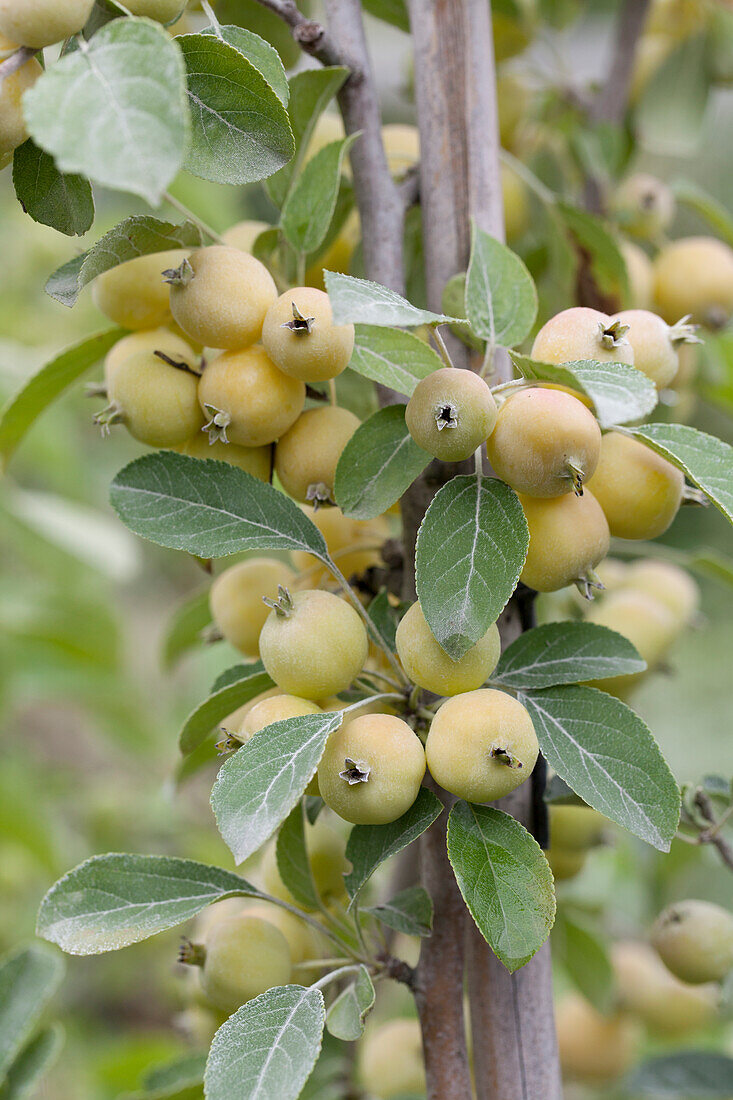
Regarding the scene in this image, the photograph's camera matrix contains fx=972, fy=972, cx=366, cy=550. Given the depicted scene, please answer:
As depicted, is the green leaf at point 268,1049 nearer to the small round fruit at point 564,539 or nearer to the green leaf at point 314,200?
the small round fruit at point 564,539

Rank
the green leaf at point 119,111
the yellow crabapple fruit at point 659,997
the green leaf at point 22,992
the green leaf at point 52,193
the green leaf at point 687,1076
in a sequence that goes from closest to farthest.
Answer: the green leaf at point 119,111
the green leaf at point 52,193
the green leaf at point 22,992
the green leaf at point 687,1076
the yellow crabapple fruit at point 659,997

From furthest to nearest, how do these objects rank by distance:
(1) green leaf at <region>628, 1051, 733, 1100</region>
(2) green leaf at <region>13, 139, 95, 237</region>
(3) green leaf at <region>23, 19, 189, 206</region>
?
(1) green leaf at <region>628, 1051, 733, 1100</region>
(2) green leaf at <region>13, 139, 95, 237</region>
(3) green leaf at <region>23, 19, 189, 206</region>

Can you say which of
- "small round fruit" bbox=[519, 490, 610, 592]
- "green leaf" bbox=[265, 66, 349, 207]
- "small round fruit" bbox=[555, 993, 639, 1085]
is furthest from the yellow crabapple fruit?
"green leaf" bbox=[265, 66, 349, 207]

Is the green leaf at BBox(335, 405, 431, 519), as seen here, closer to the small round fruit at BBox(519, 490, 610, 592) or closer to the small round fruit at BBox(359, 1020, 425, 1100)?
the small round fruit at BBox(519, 490, 610, 592)

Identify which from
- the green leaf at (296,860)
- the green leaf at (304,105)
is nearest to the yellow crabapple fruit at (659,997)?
the green leaf at (296,860)

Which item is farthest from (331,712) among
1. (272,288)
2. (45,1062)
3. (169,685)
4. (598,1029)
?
(169,685)
